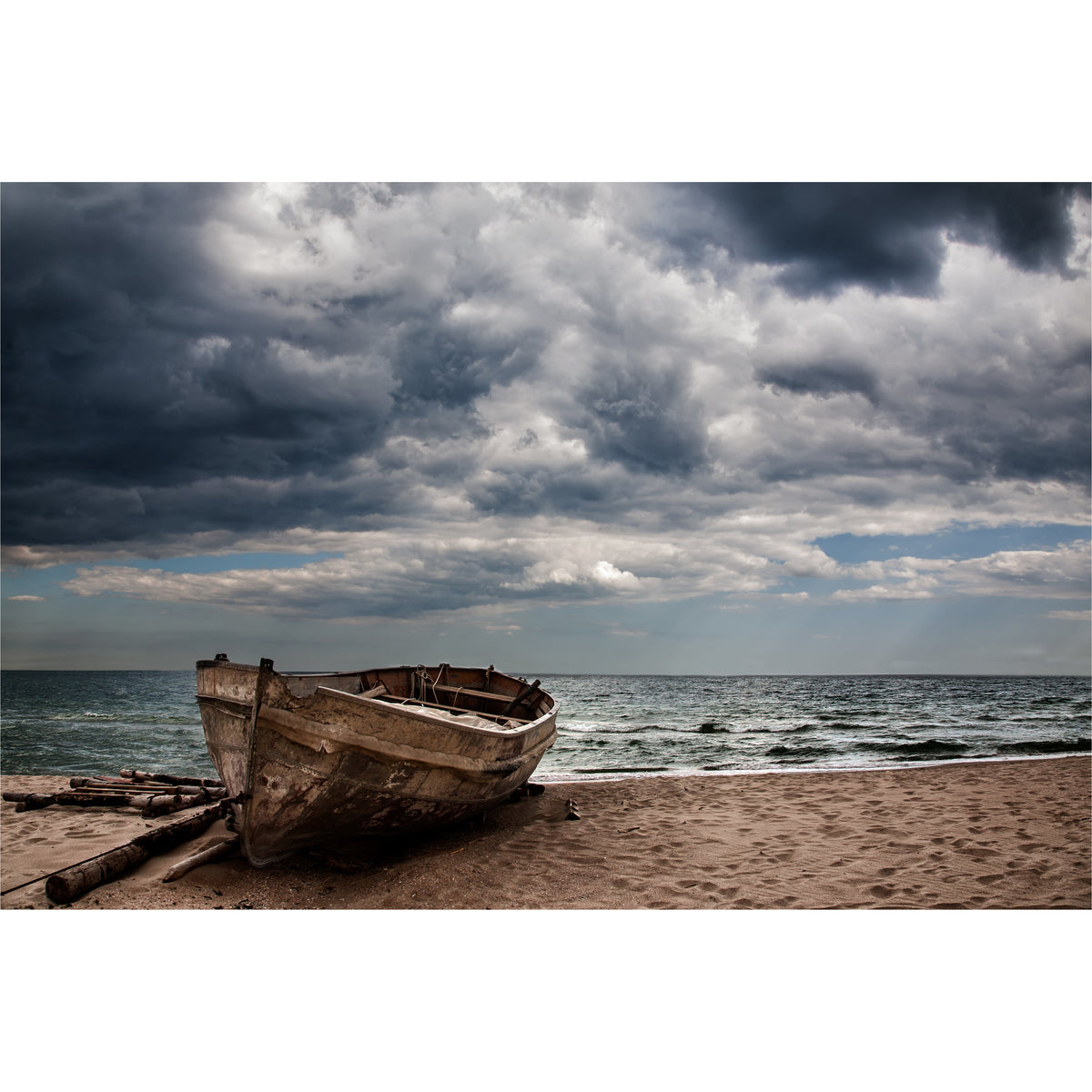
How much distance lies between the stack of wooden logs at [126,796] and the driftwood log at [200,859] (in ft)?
8.20

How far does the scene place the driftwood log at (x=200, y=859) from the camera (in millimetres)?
5539

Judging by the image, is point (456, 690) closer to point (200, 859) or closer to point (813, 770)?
point (200, 859)

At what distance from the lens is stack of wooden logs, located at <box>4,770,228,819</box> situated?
28.8 ft

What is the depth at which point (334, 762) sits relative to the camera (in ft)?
17.6

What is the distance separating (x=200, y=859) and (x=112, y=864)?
27.5 inches

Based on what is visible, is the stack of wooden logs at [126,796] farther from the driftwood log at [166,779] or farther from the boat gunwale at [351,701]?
the boat gunwale at [351,701]

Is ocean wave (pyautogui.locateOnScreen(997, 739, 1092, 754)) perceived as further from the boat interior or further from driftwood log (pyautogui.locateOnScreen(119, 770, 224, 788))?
driftwood log (pyautogui.locateOnScreen(119, 770, 224, 788))

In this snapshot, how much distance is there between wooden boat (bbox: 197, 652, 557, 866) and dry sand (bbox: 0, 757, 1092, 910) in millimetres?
427

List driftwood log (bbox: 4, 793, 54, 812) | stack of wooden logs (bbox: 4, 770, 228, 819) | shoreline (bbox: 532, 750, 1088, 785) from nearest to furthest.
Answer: stack of wooden logs (bbox: 4, 770, 228, 819), driftwood log (bbox: 4, 793, 54, 812), shoreline (bbox: 532, 750, 1088, 785)

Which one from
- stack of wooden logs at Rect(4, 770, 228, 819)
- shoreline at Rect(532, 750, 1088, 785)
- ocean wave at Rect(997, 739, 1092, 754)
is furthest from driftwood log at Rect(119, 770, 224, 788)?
ocean wave at Rect(997, 739, 1092, 754)

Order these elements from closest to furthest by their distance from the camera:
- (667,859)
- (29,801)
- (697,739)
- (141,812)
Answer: (667,859)
(141,812)
(29,801)
(697,739)

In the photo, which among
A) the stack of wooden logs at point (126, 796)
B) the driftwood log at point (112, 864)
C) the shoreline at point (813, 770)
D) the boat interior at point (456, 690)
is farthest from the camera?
the shoreline at point (813, 770)

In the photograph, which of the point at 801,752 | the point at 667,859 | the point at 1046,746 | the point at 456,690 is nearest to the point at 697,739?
the point at 801,752

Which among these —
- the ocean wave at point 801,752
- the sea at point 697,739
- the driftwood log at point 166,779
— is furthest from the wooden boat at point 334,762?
the ocean wave at point 801,752
